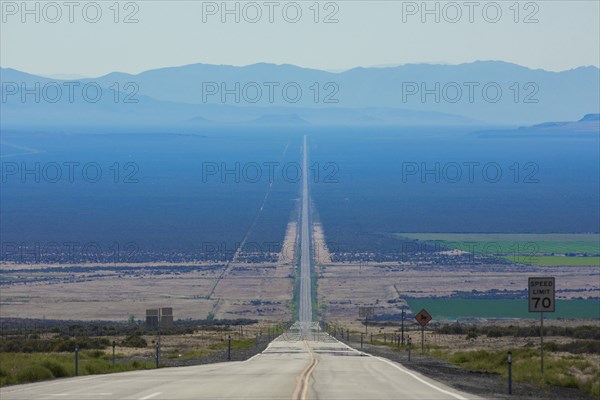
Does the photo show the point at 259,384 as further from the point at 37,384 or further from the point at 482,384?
the point at 482,384

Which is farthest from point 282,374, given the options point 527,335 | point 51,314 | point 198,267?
point 198,267

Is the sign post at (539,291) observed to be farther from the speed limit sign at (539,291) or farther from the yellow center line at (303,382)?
the yellow center line at (303,382)

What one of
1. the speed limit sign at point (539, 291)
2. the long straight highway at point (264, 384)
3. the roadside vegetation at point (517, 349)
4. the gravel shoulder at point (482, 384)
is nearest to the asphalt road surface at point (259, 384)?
the long straight highway at point (264, 384)

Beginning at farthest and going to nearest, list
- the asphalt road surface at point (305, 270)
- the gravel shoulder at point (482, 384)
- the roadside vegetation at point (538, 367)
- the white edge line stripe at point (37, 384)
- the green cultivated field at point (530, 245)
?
the green cultivated field at point (530, 245), the asphalt road surface at point (305, 270), the roadside vegetation at point (538, 367), the gravel shoulder at point (482, 384), the white edge line stripe at point (37, 384)

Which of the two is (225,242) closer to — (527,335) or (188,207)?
(188,207)

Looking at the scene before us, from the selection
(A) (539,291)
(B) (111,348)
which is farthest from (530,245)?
(A) (539,291)
